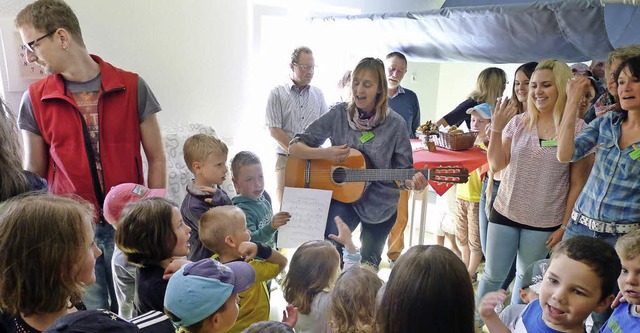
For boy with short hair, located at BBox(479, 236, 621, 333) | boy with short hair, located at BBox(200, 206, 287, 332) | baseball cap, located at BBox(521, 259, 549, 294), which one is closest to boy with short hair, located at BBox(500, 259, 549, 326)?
baseball cap, located at BBox(521, 259, 549, 294)

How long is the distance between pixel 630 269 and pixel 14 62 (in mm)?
2987

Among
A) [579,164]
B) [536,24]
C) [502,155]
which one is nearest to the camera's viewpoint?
→ [579,164]

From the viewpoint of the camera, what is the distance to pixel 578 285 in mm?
1308

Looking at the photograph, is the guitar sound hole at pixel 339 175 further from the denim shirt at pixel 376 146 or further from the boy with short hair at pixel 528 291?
the boy with short hair at pixel 528 291

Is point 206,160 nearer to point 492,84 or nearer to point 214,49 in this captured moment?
point 214,49

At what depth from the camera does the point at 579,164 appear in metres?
2.06

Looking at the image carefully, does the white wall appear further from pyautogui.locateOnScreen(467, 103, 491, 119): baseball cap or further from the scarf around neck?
the scarf around neck

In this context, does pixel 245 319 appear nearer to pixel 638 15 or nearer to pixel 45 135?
pixel 45 135

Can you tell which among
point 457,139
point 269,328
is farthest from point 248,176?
point 457,139

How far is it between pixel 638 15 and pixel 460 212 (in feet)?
5.69

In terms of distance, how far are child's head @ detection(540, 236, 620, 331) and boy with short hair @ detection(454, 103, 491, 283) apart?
192 cm

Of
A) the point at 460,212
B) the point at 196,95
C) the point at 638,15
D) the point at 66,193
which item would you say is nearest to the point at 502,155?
the point at 460,212

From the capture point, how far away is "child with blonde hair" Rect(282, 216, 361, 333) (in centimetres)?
159

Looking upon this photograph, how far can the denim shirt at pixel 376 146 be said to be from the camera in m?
2.22
